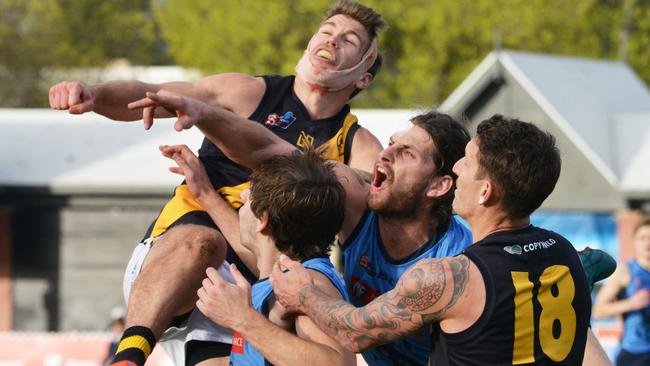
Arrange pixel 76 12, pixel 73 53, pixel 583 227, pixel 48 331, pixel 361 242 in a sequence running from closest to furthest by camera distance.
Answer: pixel 361 242, pixel 583 227, pixel 48 331, pixel 73 53, pixel 76 12

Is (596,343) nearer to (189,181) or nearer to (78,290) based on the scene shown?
(189,181)

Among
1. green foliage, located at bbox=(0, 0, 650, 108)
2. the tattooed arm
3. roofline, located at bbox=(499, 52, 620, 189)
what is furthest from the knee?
green foliage, located at bbox=(0, 0, 650, 108)

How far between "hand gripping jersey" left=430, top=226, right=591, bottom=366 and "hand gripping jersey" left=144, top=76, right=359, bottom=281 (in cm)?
154

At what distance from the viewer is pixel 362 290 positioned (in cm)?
586

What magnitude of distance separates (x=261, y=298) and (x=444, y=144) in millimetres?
1183

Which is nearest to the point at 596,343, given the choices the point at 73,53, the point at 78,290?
the point at 78,290

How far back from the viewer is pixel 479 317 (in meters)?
4.80

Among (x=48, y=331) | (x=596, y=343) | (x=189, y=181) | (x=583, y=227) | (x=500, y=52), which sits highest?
(x=189, y=181)

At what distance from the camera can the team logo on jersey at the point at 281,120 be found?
20.7 ft

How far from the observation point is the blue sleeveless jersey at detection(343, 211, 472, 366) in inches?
227

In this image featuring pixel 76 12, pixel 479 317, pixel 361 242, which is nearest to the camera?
pixel 479 317

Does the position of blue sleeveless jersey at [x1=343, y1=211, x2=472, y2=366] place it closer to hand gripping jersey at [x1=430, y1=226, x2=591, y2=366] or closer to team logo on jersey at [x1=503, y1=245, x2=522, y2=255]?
hand gripping jersey at [x1=430, y1=226, x2=591, y2=366]

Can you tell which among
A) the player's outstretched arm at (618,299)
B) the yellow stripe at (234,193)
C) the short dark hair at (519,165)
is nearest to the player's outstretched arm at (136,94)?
the yellow stripe at (234,193)

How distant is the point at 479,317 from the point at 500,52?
14.5 meters
